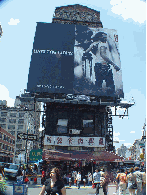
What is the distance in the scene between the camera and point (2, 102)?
104 metres

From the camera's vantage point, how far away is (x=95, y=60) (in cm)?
3406

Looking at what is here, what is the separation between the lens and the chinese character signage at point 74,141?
32.2 metres

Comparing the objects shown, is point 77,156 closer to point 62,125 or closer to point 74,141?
point 74,141

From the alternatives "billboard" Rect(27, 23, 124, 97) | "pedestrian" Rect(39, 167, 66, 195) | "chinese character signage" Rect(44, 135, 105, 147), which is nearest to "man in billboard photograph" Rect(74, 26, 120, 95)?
"billboard" Rect(27, 23, 124, 97)

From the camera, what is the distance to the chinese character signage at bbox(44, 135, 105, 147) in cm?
3222

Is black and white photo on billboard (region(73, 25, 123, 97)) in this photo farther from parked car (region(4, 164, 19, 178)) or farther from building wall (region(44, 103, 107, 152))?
parked car (region(4, 164, 19, 178))

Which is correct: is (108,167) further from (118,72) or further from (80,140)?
(118,72)

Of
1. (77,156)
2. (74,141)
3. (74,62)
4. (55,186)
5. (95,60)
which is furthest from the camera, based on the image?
(95,60)

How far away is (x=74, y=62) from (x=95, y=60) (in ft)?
10.4

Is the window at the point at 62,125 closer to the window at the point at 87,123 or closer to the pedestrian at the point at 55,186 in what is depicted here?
the window at the point at 87,123

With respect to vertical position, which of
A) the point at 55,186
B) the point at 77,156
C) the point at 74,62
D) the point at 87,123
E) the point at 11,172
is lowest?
the point at 11,172

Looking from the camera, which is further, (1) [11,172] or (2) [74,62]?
(2) [74,62]

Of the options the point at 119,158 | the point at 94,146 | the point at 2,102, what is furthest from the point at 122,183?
the point at 2,102

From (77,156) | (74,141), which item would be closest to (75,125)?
(74,141)
